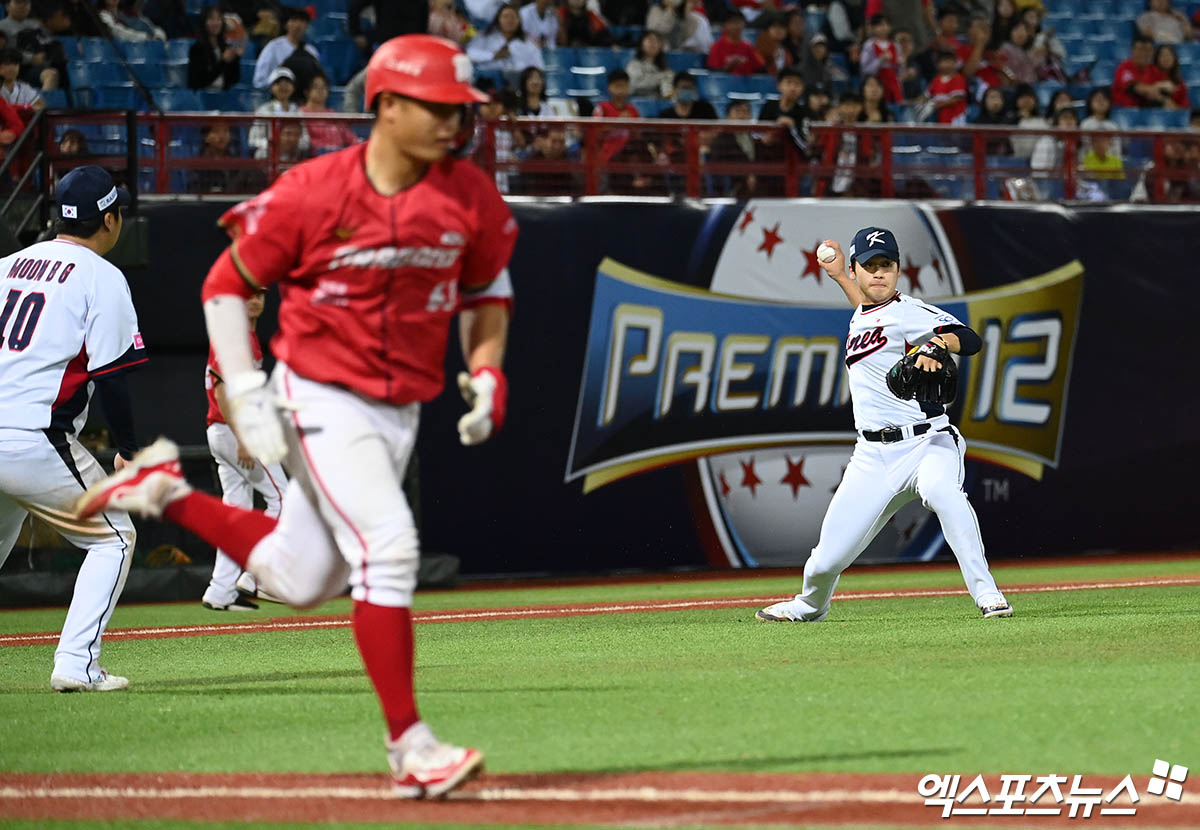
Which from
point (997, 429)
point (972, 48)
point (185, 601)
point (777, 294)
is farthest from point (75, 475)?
point (972, 48)

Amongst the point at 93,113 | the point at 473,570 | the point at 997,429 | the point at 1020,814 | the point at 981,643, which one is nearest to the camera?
the point at 1020,814

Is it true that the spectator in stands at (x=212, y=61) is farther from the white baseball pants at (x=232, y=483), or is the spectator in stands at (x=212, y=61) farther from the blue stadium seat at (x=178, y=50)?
the white baseball pants at (x=232, y=483)

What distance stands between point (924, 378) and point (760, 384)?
283 inches

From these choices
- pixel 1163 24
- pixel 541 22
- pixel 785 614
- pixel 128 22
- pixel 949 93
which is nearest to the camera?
pixel 785 614

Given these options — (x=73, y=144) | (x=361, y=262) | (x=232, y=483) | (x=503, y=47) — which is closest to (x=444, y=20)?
(x=503, y=47)

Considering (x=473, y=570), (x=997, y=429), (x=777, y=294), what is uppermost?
(x=777, y=294)

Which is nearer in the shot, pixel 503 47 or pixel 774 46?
pixel 503 47

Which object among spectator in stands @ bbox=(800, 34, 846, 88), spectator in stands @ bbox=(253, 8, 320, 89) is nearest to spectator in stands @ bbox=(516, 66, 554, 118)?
spectator in stands @ bbox=(253, 8, 320, 89)

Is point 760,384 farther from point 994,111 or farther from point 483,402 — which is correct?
point 483,402

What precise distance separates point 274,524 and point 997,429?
1267cm

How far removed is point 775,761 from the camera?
5277 millimetres

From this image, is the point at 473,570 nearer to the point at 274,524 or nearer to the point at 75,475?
the point at 75,475

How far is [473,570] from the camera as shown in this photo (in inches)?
635

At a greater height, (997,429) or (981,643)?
(981,643)
